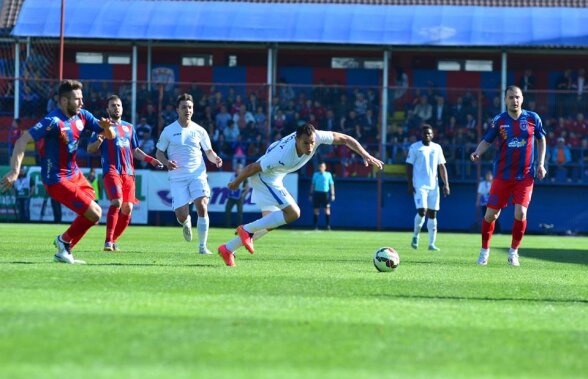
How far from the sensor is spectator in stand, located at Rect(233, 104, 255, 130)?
3762 cm

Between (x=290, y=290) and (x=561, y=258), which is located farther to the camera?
(x=561, y=258)

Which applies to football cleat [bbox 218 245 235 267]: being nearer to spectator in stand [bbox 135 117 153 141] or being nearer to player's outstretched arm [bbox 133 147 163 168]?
player's outstretched arm [bbox 133 147 163 168]

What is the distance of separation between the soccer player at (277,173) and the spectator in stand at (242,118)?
2208 cm

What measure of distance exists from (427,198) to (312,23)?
20.0 meters

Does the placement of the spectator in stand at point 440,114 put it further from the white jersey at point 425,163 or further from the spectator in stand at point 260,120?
the white jersey at point 425,163

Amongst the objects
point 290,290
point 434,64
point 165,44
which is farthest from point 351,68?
point 290,290

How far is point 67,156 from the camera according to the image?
14188 mm

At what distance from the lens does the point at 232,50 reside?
4547cm

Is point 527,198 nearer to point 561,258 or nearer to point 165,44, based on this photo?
point 561,258

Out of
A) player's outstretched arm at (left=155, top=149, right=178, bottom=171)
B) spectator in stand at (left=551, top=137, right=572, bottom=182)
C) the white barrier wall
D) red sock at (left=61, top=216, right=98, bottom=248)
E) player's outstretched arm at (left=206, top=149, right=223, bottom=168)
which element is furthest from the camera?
the white barrier wall

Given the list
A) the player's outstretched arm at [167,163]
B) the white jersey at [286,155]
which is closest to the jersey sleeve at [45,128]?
the white jersey at [286,155]

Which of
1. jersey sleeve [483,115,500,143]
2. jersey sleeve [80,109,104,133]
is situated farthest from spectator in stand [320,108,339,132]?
jersey sleeve [80,109,104,133]

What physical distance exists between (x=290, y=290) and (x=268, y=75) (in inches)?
1212

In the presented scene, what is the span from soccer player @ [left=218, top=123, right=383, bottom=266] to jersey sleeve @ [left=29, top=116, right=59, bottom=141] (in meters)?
2.15
